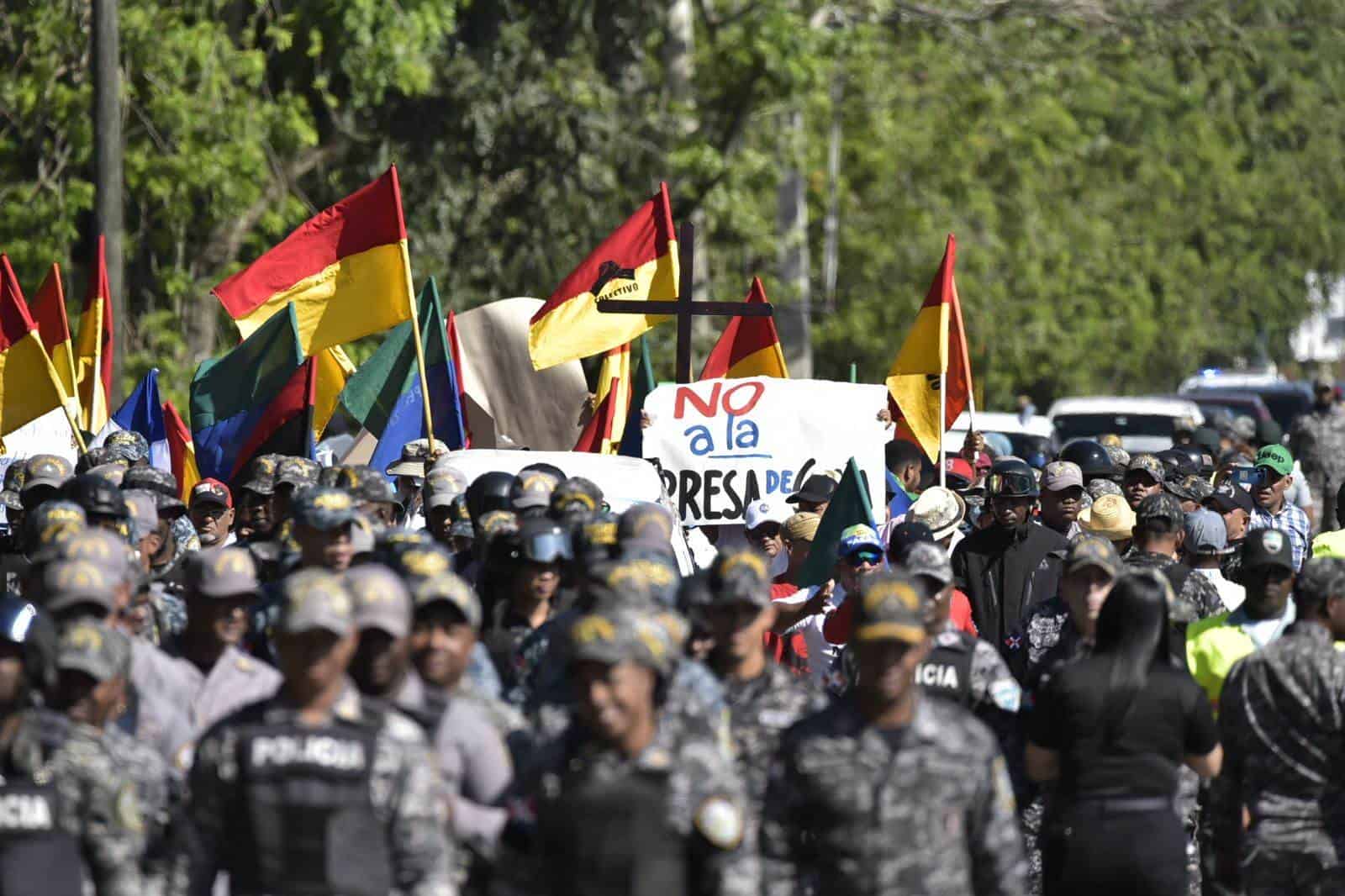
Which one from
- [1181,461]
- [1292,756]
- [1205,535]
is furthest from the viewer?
[1181,461]

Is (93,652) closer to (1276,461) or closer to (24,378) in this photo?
(24,378)

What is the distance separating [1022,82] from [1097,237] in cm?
530

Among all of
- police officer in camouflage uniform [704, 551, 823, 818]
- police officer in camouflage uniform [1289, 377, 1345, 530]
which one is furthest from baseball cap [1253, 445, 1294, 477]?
police officer in camouflage uniform [704, 551, 823, 818]

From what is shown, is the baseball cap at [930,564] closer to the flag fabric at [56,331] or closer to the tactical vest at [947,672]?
the tactical vest at [947,672]

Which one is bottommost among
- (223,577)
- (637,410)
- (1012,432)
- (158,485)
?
(223,577)

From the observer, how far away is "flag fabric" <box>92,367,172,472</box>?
14.5m

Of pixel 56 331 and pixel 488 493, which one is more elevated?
pixel 56 331

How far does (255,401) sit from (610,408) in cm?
192

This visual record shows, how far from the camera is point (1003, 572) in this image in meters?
11.2

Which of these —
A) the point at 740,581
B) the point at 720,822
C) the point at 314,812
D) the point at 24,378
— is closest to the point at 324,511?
the point at 740,581

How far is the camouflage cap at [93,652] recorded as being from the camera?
6.11 meters

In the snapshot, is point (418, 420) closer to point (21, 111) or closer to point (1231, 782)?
point (1231, 782)

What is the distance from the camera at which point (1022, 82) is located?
124 feet

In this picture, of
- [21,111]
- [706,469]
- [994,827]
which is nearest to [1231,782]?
[994,827]
